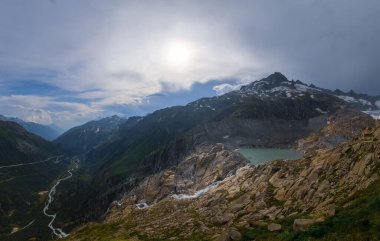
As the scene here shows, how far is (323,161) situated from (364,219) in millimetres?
55868

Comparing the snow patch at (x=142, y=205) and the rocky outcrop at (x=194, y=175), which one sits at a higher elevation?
the rocky outcrop at (x=194, y=175)

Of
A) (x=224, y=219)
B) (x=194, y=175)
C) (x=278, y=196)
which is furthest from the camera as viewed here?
(x=194, y=175)

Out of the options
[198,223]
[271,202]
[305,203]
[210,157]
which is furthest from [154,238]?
[210,157]

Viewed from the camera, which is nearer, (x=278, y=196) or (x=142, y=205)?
(x=278, y=196)

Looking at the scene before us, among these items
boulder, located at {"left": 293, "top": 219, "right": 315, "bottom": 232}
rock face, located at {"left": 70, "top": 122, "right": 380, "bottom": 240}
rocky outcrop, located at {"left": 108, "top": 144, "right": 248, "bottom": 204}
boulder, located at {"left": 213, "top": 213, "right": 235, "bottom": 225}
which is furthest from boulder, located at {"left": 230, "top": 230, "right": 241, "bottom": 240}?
rocky outcrop, located at {"left": 108, "top": 144, "right": 248, "bottom": 204}

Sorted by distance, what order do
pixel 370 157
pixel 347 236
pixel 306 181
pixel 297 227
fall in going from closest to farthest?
pixel 347 236, pixel 297 227, pixel 370 157, pixel 306 181

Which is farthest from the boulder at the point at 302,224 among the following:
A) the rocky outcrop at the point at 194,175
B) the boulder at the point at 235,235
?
the rocky outcrop at the point at 194,175

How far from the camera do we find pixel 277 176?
9781 cm

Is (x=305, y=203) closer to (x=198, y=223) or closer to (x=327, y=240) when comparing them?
(x=198, y=223)

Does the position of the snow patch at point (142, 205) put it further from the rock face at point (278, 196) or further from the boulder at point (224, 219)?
the boulder at point (224, 219)

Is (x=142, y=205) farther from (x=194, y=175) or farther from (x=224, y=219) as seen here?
(x=224, y=219)

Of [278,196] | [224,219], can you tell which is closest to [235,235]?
[224,219]

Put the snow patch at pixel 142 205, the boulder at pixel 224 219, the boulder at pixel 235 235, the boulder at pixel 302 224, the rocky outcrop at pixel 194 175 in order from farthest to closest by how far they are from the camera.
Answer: the snow patch at pixel 142 205, the rocky outcrop at pixel 194 175, the boulder at pixel 224 219, the boulder at pixel 235 235, the boulder at pixel 302 224

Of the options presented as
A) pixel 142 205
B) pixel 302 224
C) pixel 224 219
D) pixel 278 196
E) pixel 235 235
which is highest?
pixel 302 224
